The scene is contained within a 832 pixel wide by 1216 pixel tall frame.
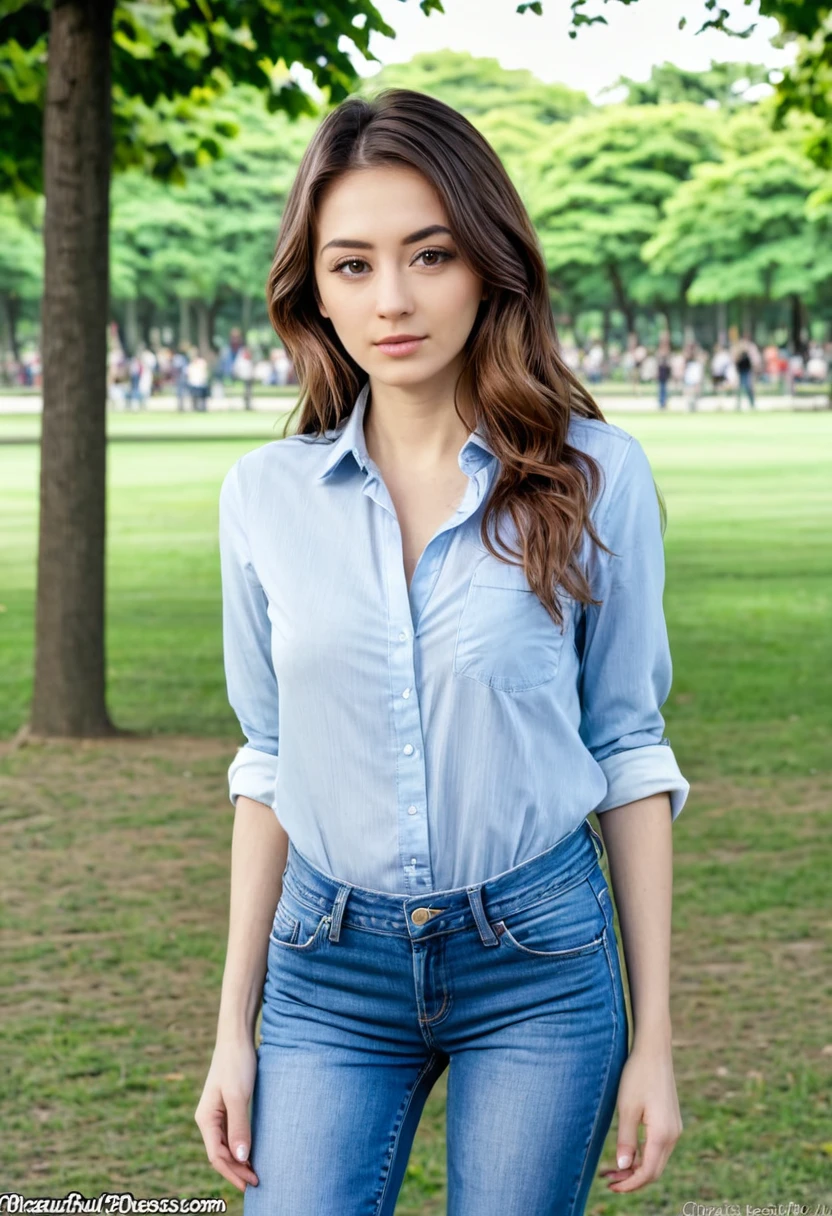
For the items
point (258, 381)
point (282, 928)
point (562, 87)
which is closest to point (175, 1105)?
point (282, 928)

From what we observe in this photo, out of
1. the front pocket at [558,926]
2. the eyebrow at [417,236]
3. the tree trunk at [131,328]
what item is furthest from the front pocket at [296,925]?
the tree trunk at [131,328]

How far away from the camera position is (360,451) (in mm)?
2332

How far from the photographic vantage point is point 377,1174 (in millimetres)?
2223

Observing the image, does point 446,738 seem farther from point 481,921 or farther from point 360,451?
point 360,451

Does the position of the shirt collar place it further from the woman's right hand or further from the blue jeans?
the woman's right hand

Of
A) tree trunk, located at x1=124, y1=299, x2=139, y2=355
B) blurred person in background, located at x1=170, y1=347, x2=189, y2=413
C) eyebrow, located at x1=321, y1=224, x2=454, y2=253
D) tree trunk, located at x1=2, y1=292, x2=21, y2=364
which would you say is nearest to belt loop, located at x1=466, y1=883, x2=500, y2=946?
eyebrow, located at x1=321, y1=224, x2=454, y2=253

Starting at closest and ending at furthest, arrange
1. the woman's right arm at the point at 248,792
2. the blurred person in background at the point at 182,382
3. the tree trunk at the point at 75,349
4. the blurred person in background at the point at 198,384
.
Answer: the woman's right arm at the point at 248,792
the tree trunk at the point at 75,349
the blurred person in background at the point at 198,384
the blurred person in background at the point at 182,382

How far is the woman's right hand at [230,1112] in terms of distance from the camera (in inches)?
89.6

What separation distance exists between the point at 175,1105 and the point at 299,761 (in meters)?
2.78

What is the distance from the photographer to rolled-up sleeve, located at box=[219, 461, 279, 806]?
238cm

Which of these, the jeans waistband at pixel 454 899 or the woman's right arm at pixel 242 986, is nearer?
the jeans waistband at pixel 454 899

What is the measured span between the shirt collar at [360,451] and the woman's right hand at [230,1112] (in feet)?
2.53

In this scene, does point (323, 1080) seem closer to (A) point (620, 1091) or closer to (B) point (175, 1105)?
(A) point (620, 1091)

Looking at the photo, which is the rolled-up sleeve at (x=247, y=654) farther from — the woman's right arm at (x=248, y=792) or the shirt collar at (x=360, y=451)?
the shirt collar at (x=360, y=451)
